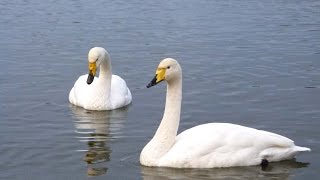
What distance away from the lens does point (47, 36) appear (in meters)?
20.7

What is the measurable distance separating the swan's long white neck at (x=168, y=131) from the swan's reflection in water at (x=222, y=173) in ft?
0.63

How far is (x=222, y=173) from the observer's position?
9961mm

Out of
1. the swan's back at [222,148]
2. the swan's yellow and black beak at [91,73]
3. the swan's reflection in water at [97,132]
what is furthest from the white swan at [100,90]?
the swan's back at [222,148]

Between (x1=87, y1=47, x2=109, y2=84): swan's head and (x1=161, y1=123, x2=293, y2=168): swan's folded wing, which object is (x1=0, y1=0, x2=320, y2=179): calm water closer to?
(x1=161, y1=123, x2=293, y2=168): swan's folded wing

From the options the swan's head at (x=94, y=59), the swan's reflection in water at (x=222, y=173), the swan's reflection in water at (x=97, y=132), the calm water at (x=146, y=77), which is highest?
the swan's head at (x=94, y=59)

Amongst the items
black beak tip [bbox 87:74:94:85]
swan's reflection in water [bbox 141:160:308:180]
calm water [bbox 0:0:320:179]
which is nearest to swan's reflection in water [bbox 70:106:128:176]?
calm water [bbox 0:0:320:179]

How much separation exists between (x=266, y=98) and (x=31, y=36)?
866cm

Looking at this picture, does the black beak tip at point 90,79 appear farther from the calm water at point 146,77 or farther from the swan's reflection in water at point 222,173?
the swan's reflection in water at point 222,173

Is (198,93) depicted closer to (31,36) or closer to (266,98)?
(266,98)

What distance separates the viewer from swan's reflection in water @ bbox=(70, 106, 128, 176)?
418 inches

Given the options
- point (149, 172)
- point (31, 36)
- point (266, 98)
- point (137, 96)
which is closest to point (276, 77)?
point (266, 98)

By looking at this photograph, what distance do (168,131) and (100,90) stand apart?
13.3ft

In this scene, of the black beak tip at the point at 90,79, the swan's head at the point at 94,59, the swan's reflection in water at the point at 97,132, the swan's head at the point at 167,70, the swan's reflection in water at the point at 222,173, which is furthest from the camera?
the swan's head at the point at 94,59

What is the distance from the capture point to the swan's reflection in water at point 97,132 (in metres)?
10.6
